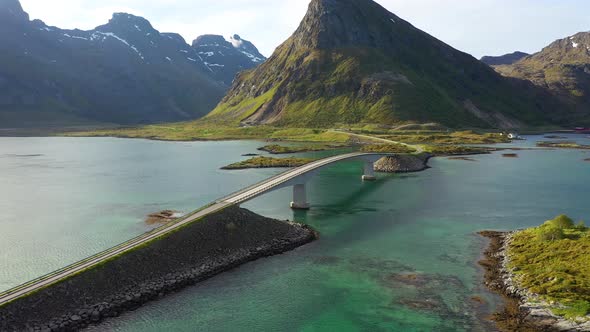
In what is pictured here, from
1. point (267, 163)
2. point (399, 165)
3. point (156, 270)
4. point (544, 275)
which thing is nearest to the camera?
point (544, 275)

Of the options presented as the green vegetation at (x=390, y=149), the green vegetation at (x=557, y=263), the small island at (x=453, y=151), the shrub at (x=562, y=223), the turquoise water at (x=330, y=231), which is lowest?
the turquoise water at (x=330, y=231)

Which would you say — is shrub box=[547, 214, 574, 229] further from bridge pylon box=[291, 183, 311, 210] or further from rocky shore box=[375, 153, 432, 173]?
rocky shore box=[375, 153, 432, 173]

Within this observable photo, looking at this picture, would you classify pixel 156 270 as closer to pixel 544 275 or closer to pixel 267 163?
pixel 544 275

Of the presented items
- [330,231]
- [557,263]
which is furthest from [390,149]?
[557,263]

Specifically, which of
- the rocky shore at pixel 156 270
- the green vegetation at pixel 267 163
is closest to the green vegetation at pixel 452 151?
the green vegetation at pixel 267 163

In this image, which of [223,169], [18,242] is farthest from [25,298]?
[223,169]

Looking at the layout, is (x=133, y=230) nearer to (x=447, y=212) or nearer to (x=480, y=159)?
(x=447, y=212)

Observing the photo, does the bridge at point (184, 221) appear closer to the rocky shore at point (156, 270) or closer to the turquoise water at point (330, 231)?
the rocky shore at point (156, 270)
